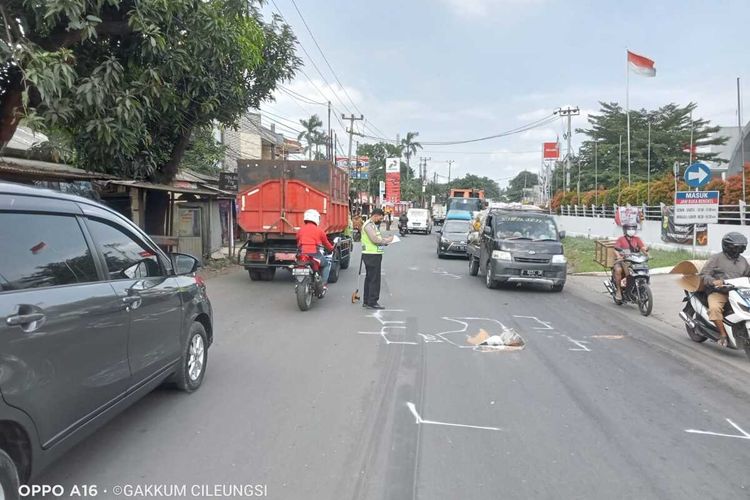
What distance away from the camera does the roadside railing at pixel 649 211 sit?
58.6 feet

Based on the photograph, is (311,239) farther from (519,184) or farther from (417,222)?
(519,184)

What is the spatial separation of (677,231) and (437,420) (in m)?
20.0

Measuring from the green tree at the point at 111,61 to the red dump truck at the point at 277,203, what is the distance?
1.96 m

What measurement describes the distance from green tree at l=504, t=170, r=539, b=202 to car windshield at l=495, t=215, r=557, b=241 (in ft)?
393

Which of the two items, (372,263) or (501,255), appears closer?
(372,263)

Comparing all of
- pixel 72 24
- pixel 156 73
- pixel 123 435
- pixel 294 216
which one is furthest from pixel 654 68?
pixel 123 435

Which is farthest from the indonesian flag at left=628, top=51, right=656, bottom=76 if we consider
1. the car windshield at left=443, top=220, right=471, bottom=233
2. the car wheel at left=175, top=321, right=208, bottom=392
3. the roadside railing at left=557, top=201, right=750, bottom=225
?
the car wheel at left=175, top=321, right=208, bottom=392

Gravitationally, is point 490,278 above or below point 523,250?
below

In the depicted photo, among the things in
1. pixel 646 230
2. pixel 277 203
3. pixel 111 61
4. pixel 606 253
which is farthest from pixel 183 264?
pixel 646 230

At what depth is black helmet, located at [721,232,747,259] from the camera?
708 cm

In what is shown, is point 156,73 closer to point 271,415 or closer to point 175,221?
point 271,415

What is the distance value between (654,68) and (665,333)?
72.9 feet

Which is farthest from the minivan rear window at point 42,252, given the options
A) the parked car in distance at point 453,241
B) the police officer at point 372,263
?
the parked car in distance at point 453,241

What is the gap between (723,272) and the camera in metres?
7.15
